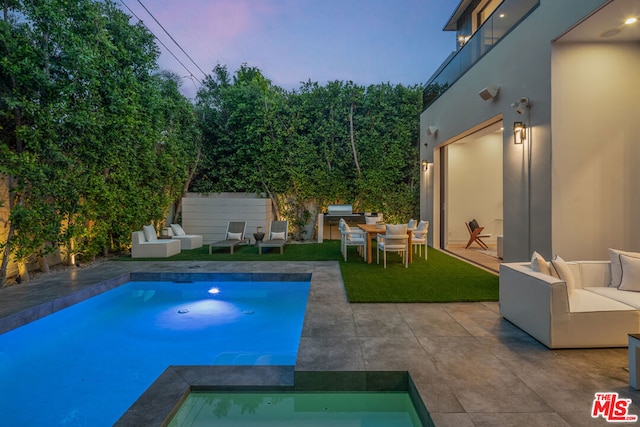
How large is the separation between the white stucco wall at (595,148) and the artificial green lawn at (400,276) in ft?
4.46

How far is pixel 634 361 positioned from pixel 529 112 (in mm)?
3665

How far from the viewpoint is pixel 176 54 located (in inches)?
469

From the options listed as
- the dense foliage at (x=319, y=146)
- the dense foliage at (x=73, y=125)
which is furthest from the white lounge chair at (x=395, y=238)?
the dense foliage at (x=73, y=125)

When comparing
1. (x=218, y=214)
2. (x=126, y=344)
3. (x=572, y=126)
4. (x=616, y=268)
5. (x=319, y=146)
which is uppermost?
(x=319, y=146)

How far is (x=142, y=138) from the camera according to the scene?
26.1 ft

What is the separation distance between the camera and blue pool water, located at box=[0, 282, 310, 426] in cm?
266

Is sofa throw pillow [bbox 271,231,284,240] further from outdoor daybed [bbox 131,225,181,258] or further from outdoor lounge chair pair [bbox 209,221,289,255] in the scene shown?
outdoor daybed [bbox 131,225,181,258]

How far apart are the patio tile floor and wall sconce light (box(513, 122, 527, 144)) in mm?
2474

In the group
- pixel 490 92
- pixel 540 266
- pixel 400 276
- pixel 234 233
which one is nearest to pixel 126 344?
pixel 400 276

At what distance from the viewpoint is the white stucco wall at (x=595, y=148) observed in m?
Answer: 4.31

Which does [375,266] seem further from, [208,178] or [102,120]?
[208,178]

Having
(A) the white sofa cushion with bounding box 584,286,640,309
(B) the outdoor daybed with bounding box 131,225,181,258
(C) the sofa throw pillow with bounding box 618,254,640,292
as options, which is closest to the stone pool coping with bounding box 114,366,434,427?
(A) the white sofa cushion with bounding box 584,286,640,309

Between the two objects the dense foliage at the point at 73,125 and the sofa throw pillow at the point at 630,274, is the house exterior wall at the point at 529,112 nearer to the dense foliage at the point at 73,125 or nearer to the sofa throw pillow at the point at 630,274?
the sofa throw pillow at the point at 630,274

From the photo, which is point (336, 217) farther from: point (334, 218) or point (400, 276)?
point (400, 276)
